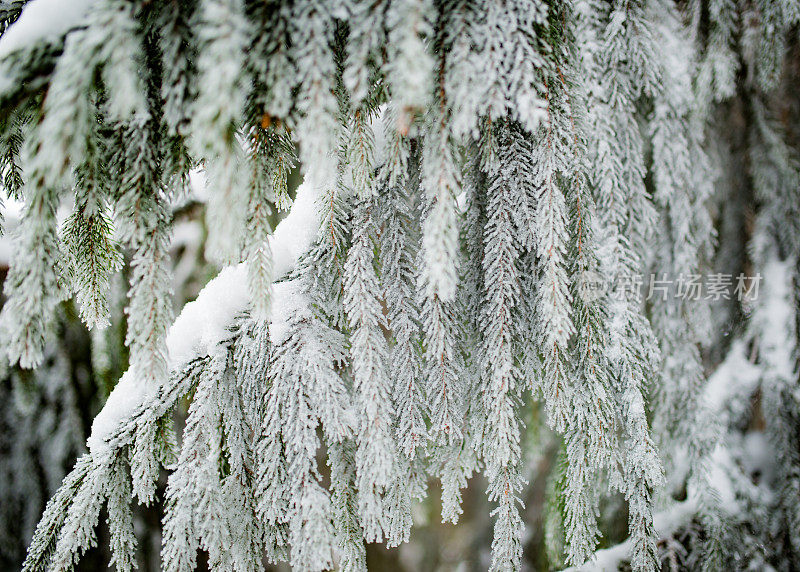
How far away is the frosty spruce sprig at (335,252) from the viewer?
580 mm

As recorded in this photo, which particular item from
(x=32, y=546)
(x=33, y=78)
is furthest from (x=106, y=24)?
(x=32, y=546)

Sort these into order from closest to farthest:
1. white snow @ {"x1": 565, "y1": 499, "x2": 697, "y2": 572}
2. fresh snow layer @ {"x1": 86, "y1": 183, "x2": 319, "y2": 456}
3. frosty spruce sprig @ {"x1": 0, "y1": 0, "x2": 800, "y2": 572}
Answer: frosty spruce sprig @ {"x1": 0, "y1": 0, "x2": 800, "y2": 572}
fresh snow layer @ {"x1": 86, "y1": 183, "x2": 319, "y2": 456}
white snow @ {"x1": 565, "y1": 499, "x2": 697, "y2": 572}

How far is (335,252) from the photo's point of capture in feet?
2.83

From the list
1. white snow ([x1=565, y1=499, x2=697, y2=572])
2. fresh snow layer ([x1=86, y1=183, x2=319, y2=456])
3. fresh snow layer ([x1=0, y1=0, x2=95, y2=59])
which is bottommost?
white snow ([x1=565, y1=499, x2=697, y2=572])

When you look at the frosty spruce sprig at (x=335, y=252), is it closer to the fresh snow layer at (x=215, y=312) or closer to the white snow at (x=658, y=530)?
the fresh snow layer at (x=215, y=312)

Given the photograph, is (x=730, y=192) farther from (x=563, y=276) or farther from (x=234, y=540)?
(x=234, y=540)

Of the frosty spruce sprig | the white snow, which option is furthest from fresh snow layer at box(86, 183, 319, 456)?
the white snow

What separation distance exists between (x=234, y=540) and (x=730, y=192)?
88.5 inches

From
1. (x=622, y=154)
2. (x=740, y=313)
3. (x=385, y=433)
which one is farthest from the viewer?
(x=740, y=313)

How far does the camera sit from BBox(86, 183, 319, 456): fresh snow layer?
2.81ft

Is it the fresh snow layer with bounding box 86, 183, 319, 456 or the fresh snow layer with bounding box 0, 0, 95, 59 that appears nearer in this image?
the fresh snow layer with bounding box 0, 0, 95, 59

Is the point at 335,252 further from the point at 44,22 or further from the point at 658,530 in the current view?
the point at 658,530

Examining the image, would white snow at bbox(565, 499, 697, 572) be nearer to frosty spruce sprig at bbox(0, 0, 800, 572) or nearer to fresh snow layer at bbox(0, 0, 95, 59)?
frosty spruce sprig at bbox(0, 0, 800, 572)

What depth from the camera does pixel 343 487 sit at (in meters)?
0.84
